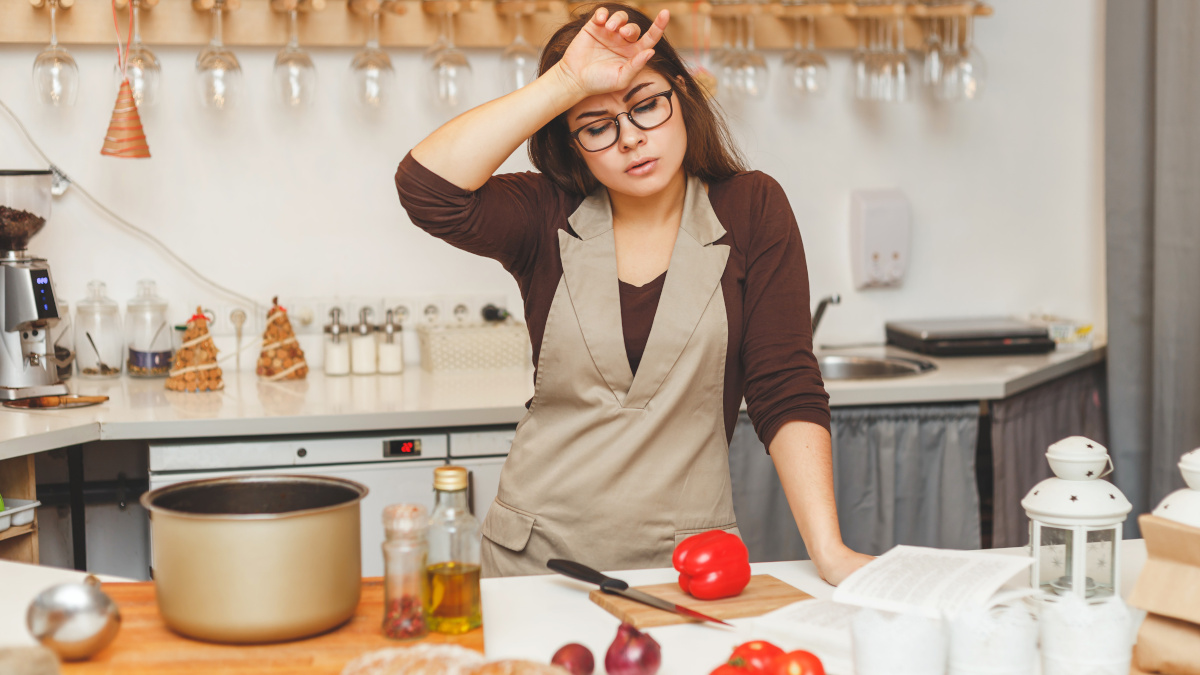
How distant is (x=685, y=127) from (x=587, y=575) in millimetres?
662

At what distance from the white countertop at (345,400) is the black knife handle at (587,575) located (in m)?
1.09

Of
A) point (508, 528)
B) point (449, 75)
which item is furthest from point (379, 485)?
point (449, 75)

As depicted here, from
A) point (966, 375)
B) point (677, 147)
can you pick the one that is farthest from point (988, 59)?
point (677, 147)

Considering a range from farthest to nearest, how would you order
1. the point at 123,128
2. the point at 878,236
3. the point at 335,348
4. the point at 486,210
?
the point at 878,236, the point at 335,348, the point at 123,128, the point at 486,210

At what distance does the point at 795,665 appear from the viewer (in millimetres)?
817

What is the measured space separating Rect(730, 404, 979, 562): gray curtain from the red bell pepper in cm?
131

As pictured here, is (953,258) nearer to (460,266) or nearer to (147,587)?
(460,266)

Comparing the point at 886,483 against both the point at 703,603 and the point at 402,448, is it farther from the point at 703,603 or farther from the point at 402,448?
the point at 703,603

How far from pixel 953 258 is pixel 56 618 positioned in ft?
9.17

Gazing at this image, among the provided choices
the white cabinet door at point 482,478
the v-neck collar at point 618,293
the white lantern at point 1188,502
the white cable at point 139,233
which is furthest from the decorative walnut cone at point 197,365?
the white lantern at point 1188,502

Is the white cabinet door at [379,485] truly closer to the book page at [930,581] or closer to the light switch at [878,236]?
the book page at [930,581]

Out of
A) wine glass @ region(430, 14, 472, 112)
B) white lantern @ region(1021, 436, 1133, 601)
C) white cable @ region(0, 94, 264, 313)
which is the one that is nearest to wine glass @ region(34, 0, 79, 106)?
white cable @ region(0, 94, 264, 313)

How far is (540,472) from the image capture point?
1450 millimetres

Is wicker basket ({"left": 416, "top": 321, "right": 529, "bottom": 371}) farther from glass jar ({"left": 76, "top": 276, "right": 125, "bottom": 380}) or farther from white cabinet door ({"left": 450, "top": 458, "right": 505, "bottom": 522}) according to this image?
glass jar ({"left": 76, "top": 276, "right": 125, "bottom": 380})
